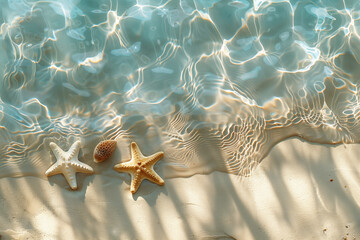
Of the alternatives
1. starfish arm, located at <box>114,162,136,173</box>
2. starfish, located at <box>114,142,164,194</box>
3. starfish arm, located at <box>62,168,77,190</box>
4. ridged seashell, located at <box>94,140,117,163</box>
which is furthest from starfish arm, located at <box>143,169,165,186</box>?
starfish arm, located at <box>62,168,77,190</box>

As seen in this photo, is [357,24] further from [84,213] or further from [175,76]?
[84,213]

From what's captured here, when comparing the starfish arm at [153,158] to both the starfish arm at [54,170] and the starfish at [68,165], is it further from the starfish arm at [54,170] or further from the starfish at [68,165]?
the starfish arm at [54,170]

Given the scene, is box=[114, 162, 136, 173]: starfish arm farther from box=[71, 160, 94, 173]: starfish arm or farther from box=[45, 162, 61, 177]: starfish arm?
box=[45, 162, 61, 177]: starfish arm

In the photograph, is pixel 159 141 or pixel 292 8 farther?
pixel 292 8

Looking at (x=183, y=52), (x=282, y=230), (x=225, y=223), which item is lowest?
(x=282, y=230)

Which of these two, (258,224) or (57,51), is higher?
(57,51)

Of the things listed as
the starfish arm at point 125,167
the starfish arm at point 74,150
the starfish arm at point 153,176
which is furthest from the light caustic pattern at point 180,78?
the starfish arm at point 125,167

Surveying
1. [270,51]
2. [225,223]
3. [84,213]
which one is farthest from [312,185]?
[84,213]
